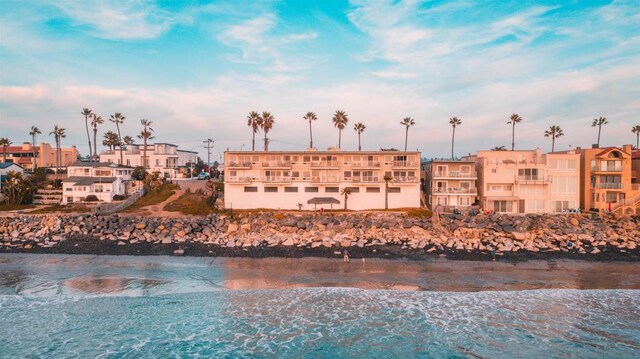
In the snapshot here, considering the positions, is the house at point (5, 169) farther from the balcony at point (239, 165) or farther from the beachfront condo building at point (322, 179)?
the beachfront condo building at point (322, 179)

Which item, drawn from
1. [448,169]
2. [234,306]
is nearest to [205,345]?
[234,306]

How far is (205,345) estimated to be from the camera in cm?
1705

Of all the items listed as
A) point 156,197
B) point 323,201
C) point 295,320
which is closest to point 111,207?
point 156,197

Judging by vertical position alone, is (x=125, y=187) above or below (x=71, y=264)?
above

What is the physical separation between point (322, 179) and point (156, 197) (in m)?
24.7

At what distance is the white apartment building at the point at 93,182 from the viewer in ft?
185

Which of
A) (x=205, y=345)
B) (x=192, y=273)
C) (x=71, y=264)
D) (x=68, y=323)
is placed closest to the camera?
(x=205, y=345)

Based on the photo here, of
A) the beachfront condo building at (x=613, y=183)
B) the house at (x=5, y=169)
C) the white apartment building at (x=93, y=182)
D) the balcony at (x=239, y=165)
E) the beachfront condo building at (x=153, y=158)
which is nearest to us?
the beachfront condo building at (x=613, y=183)

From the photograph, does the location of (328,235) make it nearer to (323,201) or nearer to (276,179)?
(323,201)

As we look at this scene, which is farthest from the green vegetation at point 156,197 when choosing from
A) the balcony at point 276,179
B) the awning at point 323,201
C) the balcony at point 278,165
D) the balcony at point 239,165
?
the awning at point 323,201

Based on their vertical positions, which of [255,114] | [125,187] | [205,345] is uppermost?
[255,114]

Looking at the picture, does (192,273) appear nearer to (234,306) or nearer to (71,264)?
(234,306)

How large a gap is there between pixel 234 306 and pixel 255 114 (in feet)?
175

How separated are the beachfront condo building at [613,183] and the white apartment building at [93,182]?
65.2 meters
